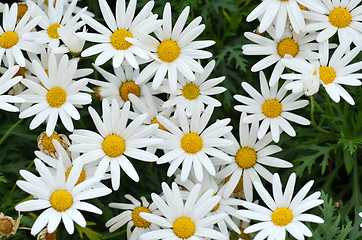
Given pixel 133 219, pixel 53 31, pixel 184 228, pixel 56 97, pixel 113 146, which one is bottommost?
pixel 184 228

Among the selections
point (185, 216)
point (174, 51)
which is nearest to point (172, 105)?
point (174, 51)

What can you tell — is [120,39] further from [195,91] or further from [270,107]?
[270,107]

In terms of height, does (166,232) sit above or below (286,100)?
below

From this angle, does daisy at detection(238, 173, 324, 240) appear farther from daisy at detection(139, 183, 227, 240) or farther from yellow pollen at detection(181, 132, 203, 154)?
yellow pollen at detection(181, 132, 203, 154)

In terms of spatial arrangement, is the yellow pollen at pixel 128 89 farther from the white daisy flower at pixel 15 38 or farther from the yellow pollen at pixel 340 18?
the yellow pollen at pixel 340 18

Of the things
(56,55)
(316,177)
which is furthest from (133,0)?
(316,177)

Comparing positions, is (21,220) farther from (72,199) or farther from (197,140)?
(197,140)
